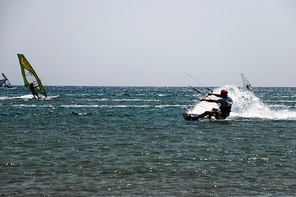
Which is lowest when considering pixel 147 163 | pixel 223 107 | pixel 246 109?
pixel 147 163

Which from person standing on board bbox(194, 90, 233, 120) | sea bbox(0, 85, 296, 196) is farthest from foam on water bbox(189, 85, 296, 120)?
sea bbox(0, 85, 296, 196)

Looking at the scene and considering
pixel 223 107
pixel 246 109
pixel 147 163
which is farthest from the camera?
pixel 246 109

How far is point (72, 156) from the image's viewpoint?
12258mm

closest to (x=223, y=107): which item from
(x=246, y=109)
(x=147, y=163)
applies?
(x=246, y=109)

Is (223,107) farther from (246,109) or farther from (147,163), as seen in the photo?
(147,163)

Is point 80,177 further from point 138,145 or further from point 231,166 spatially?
point 138,145

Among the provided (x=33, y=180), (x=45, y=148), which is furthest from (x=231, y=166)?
(x=45, y=148)

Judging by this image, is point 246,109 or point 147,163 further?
point 246,109

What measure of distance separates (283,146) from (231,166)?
421 centimetres

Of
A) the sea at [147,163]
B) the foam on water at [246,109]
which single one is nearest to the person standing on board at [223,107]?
the sea at [147,163]

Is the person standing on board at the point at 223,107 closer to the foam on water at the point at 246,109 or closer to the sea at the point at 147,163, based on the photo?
the sea at the point at 147,163

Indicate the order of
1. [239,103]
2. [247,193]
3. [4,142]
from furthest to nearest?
[239,103], [4,142], [247,193]

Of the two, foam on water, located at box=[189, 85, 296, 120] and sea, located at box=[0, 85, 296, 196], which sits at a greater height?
foam on water, located at box=[189, 85, 296, 120]

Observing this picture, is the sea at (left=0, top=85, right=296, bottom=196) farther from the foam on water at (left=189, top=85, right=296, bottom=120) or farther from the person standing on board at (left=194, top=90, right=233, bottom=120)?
the foam on water at (left=189, top=85, right=296, bottom=120)
